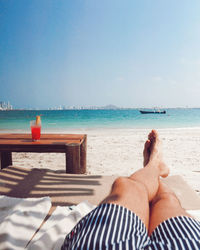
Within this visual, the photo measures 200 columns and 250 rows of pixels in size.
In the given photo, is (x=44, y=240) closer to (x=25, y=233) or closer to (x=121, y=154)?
(x=25, y=233)

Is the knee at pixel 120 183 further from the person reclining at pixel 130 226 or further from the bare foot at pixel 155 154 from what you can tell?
the bare foot at pixel 155 154

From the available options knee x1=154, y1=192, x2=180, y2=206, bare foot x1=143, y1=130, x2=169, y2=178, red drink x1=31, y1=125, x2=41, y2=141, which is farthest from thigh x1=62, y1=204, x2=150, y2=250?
red drink x1=31, y1=125, x2=41, y2=141

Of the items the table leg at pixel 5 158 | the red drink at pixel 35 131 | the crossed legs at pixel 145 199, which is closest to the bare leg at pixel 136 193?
the crossed legs at pixel 145 199

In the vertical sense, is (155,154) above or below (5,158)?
above

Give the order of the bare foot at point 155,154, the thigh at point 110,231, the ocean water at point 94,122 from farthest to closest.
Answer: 1. the ocean water at point 94,122
2. the bare foot at point 155,154
3. the thigh at point 110,231

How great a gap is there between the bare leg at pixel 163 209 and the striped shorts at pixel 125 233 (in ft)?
0.17

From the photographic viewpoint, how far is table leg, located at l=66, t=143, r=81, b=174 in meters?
1.73

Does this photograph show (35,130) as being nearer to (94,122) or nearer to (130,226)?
(130,226)

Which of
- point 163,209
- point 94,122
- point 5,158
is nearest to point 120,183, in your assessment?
point 163,209

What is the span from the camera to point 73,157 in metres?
1.77

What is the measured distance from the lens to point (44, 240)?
2.82 feet

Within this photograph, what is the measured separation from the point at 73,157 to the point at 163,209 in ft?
3.80

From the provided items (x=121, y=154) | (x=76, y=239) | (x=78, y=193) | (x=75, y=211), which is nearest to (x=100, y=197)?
(x=78, y=193)

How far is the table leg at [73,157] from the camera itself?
1.73 m
